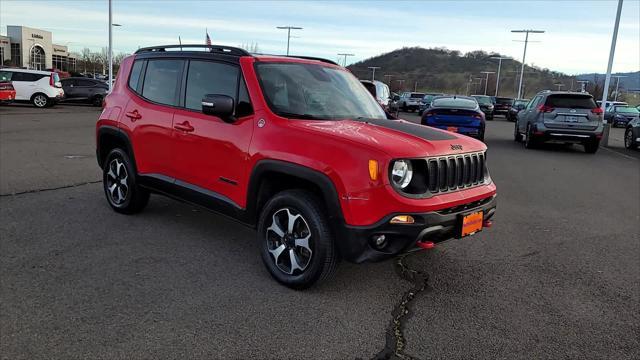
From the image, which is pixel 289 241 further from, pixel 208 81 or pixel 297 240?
pixel 208 81

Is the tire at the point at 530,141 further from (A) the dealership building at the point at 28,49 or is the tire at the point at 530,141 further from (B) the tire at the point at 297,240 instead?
(A) the dealership building at the point at 28,49

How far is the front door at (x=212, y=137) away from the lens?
4.41 metres

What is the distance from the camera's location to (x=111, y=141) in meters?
6.27

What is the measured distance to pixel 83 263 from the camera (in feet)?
14.8

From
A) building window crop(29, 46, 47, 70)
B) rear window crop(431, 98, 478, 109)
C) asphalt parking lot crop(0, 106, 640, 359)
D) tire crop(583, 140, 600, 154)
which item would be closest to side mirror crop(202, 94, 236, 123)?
asphalt parking lot crop(0, 106, 640, 359)

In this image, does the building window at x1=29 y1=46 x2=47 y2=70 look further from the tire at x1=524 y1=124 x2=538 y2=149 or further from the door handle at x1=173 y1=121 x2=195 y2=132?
the door handle at x1=173 y1=121 x2=195 y2=132

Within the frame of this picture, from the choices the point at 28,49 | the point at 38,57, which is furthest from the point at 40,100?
the point at 38,57

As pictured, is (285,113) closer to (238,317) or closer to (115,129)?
(238,317)

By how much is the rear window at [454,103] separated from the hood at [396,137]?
1032 cm

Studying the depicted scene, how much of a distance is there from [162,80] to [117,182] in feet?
4.76

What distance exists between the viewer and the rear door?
14391mm

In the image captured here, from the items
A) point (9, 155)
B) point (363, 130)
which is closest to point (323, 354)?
point (363, 130)

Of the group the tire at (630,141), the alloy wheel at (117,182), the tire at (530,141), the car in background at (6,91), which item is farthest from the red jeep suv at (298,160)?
the car in background at (6,91)

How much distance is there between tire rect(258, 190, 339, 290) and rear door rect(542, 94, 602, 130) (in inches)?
497
